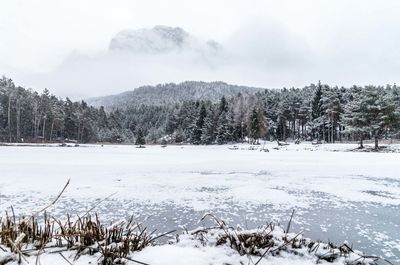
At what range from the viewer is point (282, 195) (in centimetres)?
1210

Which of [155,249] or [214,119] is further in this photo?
[214,119]

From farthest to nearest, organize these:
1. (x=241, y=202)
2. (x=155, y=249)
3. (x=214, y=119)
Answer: (x=214, y=119) → (x=241, y=202) → (x=155, y=249)

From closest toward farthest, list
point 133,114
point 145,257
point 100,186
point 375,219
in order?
1. point 145,257
2. point 375,219
3. point 100,186
4. point 133,114

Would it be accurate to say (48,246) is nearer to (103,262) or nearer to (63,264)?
(63,264)

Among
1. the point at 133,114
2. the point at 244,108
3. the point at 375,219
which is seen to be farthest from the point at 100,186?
the point at 133,114

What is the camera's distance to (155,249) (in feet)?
8.30

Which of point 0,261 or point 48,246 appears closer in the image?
point 0,261

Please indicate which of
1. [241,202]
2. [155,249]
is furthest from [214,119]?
[155,249]

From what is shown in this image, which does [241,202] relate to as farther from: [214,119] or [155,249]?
[214,119]

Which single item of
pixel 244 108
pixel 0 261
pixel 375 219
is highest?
pixel 244 108

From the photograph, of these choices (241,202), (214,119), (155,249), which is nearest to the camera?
(155,249)

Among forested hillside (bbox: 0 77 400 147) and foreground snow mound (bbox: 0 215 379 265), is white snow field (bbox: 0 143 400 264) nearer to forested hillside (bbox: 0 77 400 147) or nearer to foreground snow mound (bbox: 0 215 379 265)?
foreground snow mound (bbox: 0 215 379 265)

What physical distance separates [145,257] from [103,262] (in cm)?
29

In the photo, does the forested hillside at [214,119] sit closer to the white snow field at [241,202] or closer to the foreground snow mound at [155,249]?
the white snow field at [241,202]
